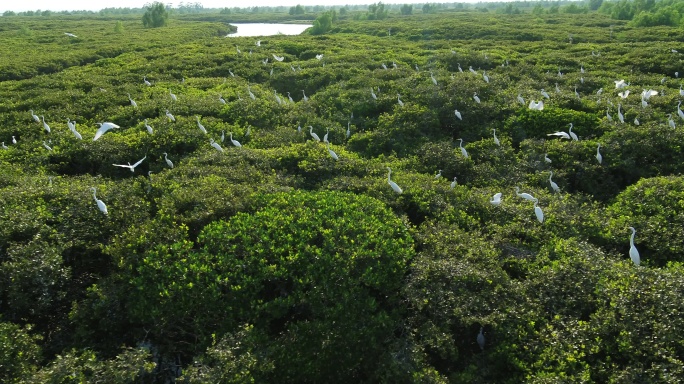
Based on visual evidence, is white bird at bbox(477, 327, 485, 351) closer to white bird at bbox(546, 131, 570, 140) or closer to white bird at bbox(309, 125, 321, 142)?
white bird at bbox(546, 131, 570, 140)

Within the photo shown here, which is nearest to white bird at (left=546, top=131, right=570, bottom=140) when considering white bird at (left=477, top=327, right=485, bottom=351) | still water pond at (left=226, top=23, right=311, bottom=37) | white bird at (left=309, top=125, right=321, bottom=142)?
white bird at (left=309, top=125, right=321, bottom=142)

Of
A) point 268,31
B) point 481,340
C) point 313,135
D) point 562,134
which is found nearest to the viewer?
point 481,340

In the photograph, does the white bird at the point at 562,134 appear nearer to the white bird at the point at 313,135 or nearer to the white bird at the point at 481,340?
the white bird at the point at 313,135

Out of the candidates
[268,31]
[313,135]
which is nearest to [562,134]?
[313,135]

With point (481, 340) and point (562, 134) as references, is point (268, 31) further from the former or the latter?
point (481, 340)

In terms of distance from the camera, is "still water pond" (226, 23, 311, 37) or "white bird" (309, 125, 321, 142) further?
"still water pond" (226, 23, 311, 37)

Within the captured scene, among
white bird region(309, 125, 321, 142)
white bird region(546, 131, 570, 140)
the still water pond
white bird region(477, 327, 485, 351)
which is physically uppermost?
the still water pond

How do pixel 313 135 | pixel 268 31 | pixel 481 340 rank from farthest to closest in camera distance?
pixel 268 31 → pixel 313 135 → pixel 481 340

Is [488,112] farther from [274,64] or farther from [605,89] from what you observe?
[274,64]

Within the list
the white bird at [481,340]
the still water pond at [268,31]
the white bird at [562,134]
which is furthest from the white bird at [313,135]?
the still water pond at [268,31]

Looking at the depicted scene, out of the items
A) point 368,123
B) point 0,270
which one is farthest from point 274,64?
point 0,270

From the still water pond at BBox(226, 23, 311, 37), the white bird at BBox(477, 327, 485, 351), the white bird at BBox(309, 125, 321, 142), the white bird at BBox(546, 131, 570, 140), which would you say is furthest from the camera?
the still water pond at BBox(226, 23, 311, 37)
